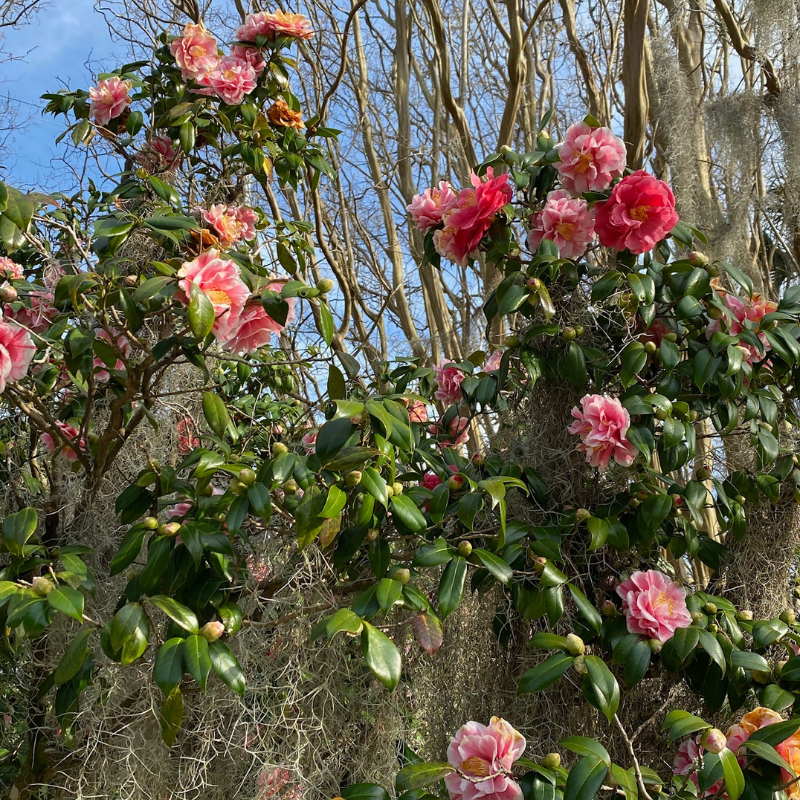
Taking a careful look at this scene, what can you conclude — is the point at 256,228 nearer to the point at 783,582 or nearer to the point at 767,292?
the point at 783,582

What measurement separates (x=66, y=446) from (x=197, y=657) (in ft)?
1.94

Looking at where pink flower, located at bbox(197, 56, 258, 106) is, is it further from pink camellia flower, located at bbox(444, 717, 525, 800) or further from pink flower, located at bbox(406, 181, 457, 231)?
pink camellia flower, located at bbox(444, 717, 525, 800)

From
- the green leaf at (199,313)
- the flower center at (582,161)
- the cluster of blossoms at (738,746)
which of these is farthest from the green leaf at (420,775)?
the flower center at (582,161)

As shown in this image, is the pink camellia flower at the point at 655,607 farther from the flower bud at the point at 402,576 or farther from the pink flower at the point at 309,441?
the pink flower at the point at 309,441

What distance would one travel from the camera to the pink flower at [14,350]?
36.4 inches

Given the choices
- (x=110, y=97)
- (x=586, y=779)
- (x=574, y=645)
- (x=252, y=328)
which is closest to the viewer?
(x=586, y=779)

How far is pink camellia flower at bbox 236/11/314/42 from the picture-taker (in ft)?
4.93

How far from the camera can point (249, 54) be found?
59.5 inches

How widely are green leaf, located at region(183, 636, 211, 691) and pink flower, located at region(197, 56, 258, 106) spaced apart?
1073 mm

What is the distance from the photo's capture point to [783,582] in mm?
1267

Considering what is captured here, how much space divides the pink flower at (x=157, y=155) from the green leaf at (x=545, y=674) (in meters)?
1.22

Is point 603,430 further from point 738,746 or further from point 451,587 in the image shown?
point 738,746

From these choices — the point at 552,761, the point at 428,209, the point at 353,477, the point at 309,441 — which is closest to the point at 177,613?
the point at 353,477

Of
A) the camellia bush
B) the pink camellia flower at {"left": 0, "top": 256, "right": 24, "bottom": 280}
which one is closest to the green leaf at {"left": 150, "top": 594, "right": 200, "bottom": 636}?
the camellia bush
